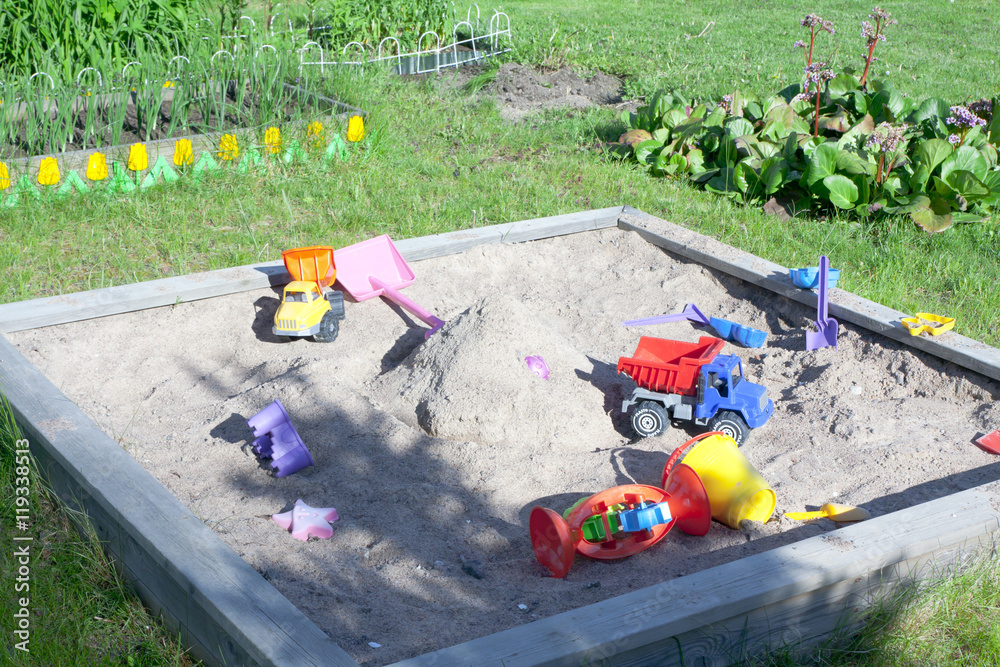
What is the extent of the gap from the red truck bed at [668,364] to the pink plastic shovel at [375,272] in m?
0.81

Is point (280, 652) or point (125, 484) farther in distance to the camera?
point (125, 484)

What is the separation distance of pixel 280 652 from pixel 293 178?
328 centimetres

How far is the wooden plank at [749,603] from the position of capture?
57.0 inches

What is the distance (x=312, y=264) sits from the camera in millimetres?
3061

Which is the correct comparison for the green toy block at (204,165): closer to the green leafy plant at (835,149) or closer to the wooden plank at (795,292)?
the wooden plank at (795,292)

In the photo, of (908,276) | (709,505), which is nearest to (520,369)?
(709,505)

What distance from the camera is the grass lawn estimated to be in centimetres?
177

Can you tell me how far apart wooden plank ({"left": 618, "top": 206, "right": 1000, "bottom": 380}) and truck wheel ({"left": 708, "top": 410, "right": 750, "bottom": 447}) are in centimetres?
77

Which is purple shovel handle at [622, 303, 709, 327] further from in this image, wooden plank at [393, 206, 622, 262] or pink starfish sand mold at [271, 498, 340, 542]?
pink starfish sand mold at [271, 498, 340, 542]

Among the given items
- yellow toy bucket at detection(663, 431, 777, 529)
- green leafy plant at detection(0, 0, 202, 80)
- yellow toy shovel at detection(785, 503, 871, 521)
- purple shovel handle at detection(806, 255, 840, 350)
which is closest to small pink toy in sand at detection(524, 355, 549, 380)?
yellow toy bucket at detection(663, 431, 777, 529)

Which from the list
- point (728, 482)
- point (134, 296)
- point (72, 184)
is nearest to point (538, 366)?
point (728, 482)

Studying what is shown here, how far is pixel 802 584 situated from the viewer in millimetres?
1625

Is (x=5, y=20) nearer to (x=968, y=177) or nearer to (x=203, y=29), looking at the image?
(x=203, y=29)

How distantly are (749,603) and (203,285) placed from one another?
2.24 meters
